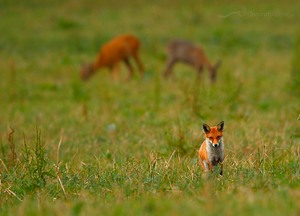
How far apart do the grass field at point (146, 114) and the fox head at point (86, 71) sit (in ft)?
0.98

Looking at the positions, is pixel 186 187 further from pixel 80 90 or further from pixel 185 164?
pixel 80 90

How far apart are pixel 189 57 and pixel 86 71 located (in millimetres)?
3102

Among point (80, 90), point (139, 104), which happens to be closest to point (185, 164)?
point (139, 104)

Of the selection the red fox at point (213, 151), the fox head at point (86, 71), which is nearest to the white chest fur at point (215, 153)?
the red fox at point (213, 151)

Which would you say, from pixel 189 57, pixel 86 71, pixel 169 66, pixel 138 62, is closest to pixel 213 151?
pixel 189 57

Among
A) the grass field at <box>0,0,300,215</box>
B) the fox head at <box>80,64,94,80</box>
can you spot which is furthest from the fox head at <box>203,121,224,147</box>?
the fox head at <box>80,64,94,80</box>

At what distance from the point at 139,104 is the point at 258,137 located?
5521 mm

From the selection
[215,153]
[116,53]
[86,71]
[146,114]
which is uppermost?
[215,153]

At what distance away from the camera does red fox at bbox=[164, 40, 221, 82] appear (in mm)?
20289

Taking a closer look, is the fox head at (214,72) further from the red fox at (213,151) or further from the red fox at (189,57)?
the red fox at (213,151)

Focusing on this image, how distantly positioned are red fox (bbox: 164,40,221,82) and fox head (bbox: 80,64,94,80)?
2289 mm

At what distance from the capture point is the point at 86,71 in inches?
832

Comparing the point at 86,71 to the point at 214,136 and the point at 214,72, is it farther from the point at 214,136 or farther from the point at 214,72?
the point at 214,136

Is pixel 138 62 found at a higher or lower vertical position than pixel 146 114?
lower
